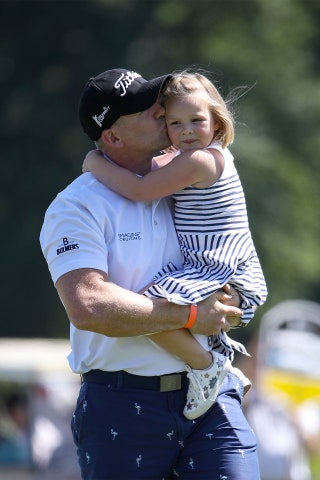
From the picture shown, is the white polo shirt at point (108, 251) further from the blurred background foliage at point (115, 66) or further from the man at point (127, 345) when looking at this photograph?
the blurred background foliage at point (115, 66)

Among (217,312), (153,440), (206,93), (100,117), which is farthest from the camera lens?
(206,93)

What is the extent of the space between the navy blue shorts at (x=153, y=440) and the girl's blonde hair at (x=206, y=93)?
0.99 meters

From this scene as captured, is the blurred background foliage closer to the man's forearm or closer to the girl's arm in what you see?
the girl's arm

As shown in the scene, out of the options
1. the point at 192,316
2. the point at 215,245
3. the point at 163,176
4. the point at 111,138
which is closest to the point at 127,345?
the point at 192,316

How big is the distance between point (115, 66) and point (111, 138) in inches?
619

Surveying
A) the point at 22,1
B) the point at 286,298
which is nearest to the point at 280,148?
the point at 286,298

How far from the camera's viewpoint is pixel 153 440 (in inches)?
154

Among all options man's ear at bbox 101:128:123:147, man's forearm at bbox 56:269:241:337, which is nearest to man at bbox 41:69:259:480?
man's forearm at bbox 56:269:241:337

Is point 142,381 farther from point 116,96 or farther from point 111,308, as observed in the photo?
point 116,96

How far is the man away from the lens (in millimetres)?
3855

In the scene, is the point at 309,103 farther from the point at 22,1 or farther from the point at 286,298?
the point at 22,1

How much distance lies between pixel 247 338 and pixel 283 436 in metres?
11.8

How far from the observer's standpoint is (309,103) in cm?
2211

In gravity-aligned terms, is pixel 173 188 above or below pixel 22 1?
below
